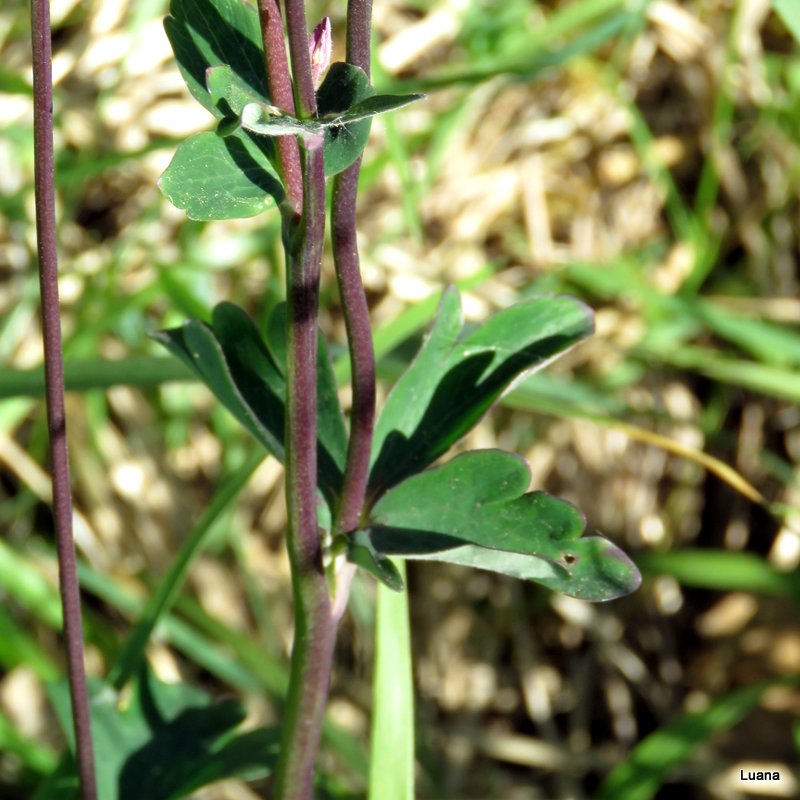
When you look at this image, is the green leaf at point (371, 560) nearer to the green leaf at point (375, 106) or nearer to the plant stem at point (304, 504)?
the plant stem at point (304, 504)

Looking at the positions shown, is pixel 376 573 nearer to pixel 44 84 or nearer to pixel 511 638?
pixel 44 84

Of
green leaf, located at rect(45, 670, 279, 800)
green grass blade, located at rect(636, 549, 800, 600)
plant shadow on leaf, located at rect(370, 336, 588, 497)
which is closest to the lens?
plant shadow on leaf, located at rect(370, 336, 588, 497)

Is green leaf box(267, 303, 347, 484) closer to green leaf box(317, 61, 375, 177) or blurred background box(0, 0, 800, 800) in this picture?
green leaf box(317, 61, 375, 177)

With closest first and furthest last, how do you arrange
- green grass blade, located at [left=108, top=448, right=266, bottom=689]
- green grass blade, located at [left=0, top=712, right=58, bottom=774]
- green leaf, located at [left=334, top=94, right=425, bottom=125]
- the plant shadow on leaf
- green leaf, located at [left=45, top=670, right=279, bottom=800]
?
green leaf, located at [left=334, top=94, right=425, bottom=125] < the plant shadow on leaf < green leaf, located at [left=45, top=670, right=279, bottom=800] < green grass blade, located at [left=108, top=448, right=266, bottom=689] < green grass blade, located at [left=0, top=712, right=58, bottom=774]

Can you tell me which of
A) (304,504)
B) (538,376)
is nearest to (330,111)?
(304,504)

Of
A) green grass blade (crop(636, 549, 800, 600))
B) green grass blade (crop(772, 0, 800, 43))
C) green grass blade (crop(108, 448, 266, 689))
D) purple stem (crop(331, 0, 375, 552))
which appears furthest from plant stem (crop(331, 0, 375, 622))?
green grass blade (crop(636, 549, 800, 600))

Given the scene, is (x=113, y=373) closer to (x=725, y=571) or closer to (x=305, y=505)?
(x=305, y=505)

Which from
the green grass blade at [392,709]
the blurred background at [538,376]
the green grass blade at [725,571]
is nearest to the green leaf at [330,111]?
the green grass blade at [392,709]

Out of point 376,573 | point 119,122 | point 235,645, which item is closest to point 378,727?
point 376,573
